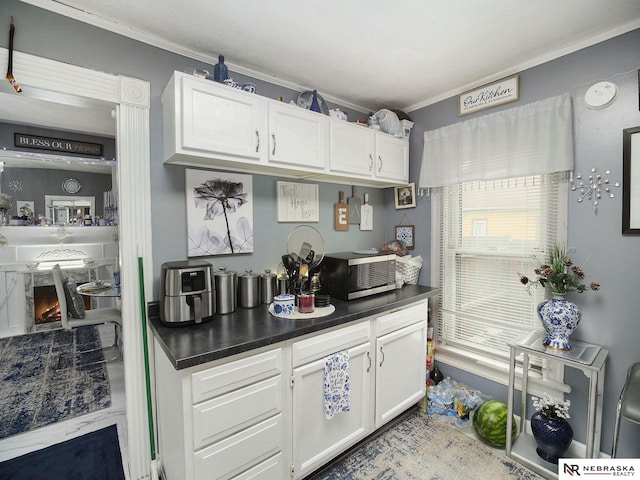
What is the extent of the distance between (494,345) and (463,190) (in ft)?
4.00

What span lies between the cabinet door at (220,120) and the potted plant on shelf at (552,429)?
2275 millimetres

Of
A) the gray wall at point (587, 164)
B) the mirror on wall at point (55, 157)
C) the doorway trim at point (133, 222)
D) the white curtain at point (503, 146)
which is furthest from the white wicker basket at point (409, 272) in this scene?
the mirror on wall at point (55, 157)

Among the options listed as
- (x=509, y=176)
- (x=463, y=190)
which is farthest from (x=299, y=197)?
(x=509, y=176)

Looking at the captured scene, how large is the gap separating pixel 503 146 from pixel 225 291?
6.86 feet

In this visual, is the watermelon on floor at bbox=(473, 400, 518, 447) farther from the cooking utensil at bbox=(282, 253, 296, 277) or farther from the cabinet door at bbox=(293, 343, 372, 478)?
the cooking utensil at bbox=(282, 253, 296, 277)

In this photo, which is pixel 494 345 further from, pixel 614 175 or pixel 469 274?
pixel 614 175

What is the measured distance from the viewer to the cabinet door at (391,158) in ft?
8.00

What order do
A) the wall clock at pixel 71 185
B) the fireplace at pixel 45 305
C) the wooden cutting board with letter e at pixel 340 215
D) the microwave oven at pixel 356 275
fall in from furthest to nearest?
1. the wall clock at pixel 71 185
2. the fireplace at pixel 45 305
3. the wooden cutting board with letter e at pixel 340 215
4. the microwave oven at pixel 356 275

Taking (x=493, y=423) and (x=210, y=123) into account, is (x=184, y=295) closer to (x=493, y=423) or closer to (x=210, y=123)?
(x=210, y=123)

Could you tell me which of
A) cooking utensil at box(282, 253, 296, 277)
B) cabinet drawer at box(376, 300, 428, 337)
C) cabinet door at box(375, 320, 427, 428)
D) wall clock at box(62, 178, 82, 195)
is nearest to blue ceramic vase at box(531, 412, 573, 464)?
cabinet door at box(375, 320, 427, 428)

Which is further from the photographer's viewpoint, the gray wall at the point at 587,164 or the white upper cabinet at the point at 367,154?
the white upper cabinet at the point at 367,154

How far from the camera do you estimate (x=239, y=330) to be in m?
1.48

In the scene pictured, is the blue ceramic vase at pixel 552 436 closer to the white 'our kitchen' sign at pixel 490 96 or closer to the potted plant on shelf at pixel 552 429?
the potted plant on shelf at pixel 552 429

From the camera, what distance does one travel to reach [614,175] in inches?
67.2
